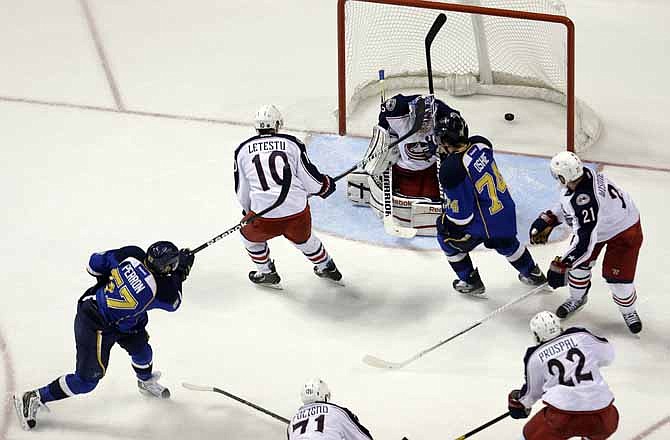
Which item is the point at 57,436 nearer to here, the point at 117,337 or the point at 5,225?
the point at 117,337

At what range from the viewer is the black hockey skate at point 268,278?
5516 millimetres

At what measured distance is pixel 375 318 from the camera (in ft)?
17.5

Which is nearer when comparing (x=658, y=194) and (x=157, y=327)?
(x=157, y=327)

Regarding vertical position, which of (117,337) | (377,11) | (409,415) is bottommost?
(409,415)

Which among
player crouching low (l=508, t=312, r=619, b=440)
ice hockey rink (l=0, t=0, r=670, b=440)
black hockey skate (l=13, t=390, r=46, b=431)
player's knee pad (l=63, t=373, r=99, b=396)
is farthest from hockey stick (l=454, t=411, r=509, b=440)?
black hockey skate (l=13, t=390, r=46, b=431)

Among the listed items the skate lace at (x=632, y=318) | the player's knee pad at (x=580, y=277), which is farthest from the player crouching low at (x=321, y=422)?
the skate lace at (x=632, y=318)

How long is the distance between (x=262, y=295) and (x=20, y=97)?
2724 millimetres

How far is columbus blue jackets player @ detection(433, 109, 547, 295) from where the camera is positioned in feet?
16.4

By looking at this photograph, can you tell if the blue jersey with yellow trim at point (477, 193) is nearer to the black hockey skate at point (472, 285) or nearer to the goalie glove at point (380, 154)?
the black hockey skate at point (472, 285)

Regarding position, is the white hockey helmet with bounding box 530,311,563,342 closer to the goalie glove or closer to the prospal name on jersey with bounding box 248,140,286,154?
the prospal name on jersey with bounding box 248,140,286,154

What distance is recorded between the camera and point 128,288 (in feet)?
14.5

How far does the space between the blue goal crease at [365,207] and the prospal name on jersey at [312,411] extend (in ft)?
5.93

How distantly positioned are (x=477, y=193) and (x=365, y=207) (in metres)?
1.17

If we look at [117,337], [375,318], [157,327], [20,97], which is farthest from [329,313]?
[20,97]
